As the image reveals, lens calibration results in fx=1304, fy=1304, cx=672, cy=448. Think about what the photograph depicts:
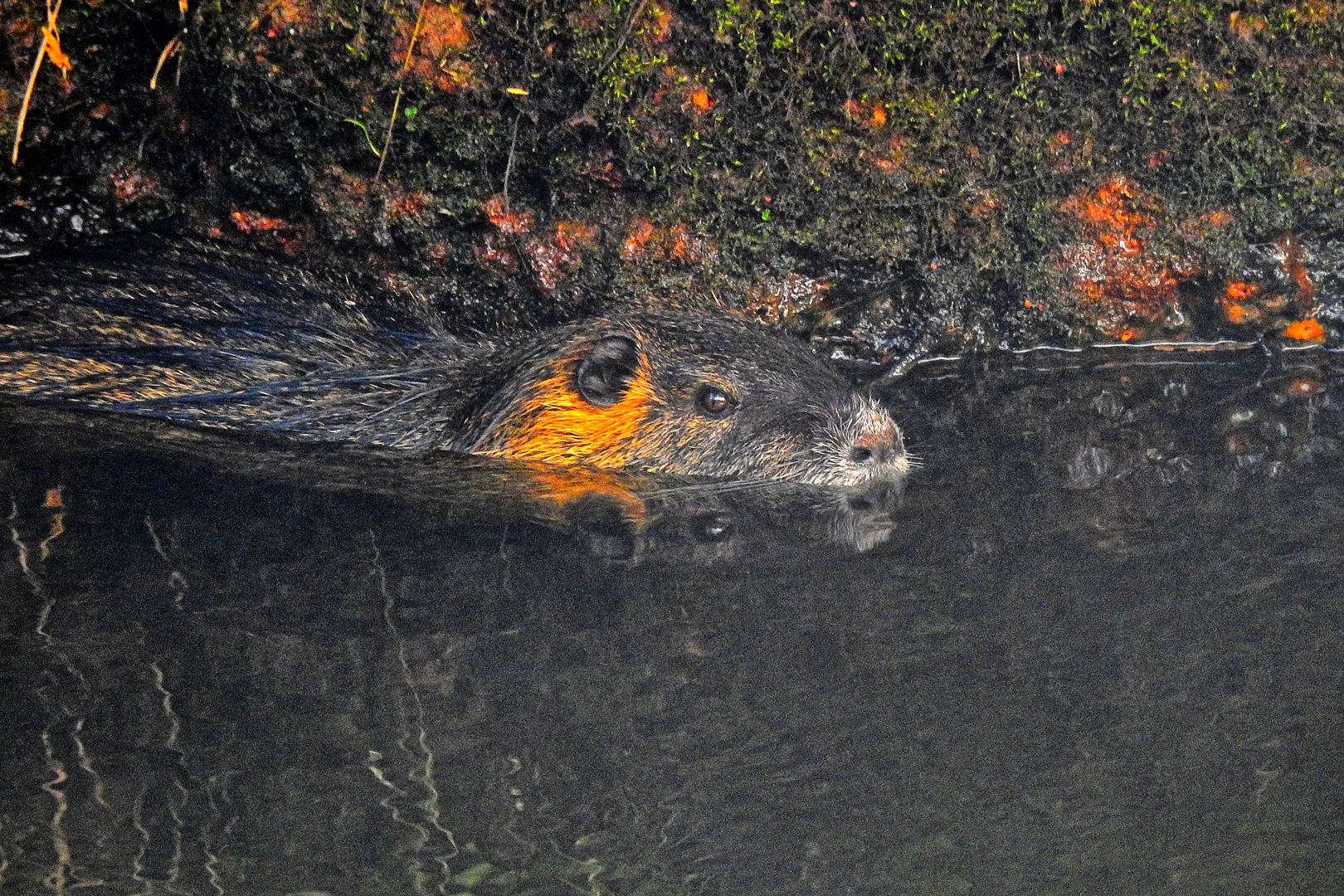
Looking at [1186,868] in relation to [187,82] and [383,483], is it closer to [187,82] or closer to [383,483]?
[383,483]

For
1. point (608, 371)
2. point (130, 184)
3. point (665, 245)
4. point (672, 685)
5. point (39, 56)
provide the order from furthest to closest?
point (665, 245), point (130, 184), point (608, 371), point (39, 56), point (672, 685)

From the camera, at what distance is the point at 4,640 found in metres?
3.06

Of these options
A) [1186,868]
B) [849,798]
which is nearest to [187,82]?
[849,798]

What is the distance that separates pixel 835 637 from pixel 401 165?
A: 3.34m

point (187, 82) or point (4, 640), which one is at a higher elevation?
point (187, 82)

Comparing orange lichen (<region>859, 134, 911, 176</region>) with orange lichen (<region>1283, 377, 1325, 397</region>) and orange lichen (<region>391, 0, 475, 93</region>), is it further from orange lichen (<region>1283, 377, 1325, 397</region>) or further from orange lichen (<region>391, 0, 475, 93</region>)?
orange lichen (<region>1283, 377, 1325, 397</region>)

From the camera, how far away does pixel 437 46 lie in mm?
5289

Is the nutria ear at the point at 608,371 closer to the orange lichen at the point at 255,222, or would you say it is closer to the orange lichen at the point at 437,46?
the orange lichen at the point at 437,46

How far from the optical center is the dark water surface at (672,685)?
2.37m

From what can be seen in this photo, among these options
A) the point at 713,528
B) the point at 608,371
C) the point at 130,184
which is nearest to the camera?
the point at 713,528

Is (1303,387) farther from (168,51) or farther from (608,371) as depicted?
(168,51)

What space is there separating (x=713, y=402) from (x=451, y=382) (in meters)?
1.09

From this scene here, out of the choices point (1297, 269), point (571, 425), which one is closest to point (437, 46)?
point (571, 425)

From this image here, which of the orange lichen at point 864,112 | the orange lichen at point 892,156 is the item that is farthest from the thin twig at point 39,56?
the orange lichen at point 892,156
